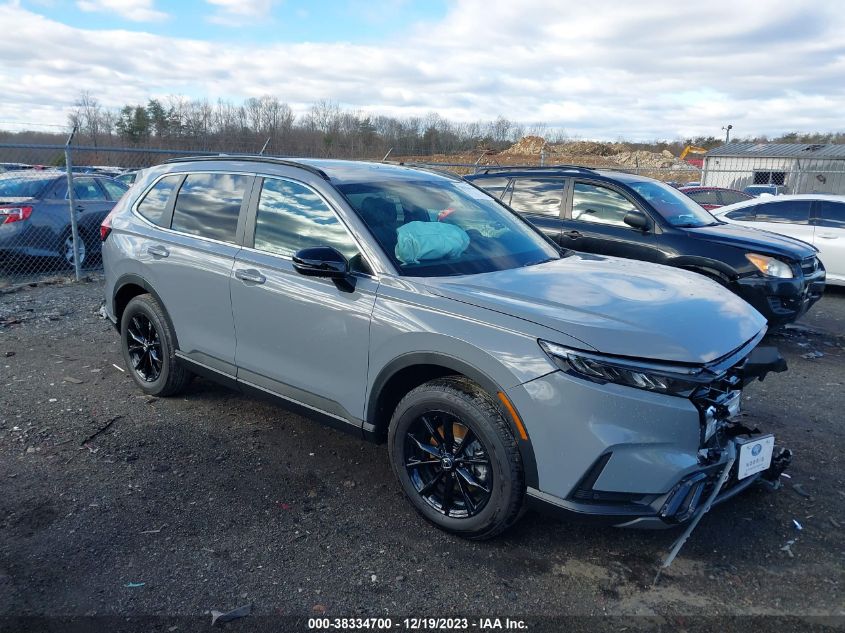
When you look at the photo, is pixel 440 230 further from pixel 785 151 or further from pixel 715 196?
pixel 785 151

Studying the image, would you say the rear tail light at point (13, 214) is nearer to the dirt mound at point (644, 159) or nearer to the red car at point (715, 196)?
the red car at point (715, 196)

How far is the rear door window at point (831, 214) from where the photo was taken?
10.2 meters

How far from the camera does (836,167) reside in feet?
97.6

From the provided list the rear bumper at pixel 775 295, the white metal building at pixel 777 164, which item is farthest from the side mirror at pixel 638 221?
the white metal building at pixel 777 164

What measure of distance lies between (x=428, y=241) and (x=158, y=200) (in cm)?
240

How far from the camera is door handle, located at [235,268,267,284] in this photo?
13.2 feet

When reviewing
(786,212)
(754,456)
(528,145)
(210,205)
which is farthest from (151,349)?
(528,145)

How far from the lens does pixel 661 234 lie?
706 cm

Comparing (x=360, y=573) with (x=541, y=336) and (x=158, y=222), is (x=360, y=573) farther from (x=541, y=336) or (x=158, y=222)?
(x=158, y=222)

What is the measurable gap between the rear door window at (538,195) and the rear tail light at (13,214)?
692 cm

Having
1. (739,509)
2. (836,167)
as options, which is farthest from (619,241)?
(836,167)

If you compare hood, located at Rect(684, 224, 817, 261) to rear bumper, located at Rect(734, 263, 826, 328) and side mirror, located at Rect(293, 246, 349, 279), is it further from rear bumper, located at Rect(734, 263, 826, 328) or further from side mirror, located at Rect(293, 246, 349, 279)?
side mirror, located at Rect(293, 246, 349, 279)

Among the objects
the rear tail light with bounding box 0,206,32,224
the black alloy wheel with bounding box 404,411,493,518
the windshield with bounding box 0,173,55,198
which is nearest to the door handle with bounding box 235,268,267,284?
the black alloy wheel with bounding box 404,411,493,518

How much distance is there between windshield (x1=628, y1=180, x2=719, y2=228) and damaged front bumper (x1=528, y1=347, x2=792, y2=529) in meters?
4.30
